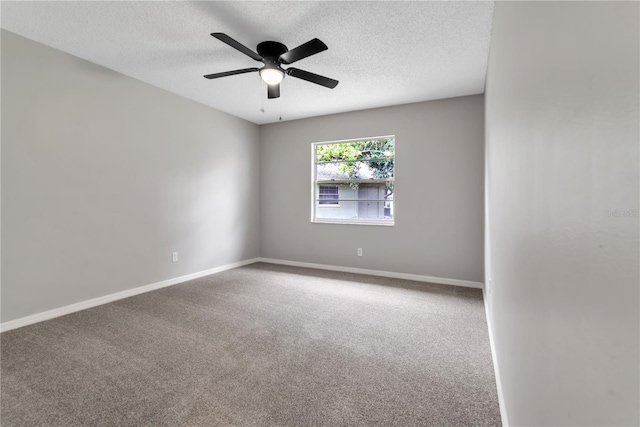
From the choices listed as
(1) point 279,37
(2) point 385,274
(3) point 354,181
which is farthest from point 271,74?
(2) point 385,274

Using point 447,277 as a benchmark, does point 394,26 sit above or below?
above

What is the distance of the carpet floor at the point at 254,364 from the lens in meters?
1.58

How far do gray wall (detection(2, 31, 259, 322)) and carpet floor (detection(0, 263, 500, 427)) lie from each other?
0.47 m

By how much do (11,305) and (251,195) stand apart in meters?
3.42

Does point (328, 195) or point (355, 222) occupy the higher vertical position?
point (328, 195)

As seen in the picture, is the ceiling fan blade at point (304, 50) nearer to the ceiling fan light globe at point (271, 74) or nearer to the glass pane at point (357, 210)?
the ceiling fan light globe at point (271, 74)

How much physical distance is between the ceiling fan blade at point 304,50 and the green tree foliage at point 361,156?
8.07 ft

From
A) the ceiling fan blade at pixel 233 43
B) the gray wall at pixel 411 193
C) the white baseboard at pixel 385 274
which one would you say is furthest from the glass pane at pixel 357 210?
the ceiling fan blade at pixel 233 43

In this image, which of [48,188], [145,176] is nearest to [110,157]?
[145,176]

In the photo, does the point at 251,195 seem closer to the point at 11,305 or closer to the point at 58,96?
the point at 58,96

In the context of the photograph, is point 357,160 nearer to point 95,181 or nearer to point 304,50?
point 304,50

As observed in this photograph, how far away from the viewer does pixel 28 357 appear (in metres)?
2.12

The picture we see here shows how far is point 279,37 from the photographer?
2.63 meters

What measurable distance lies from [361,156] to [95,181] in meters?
3.60
